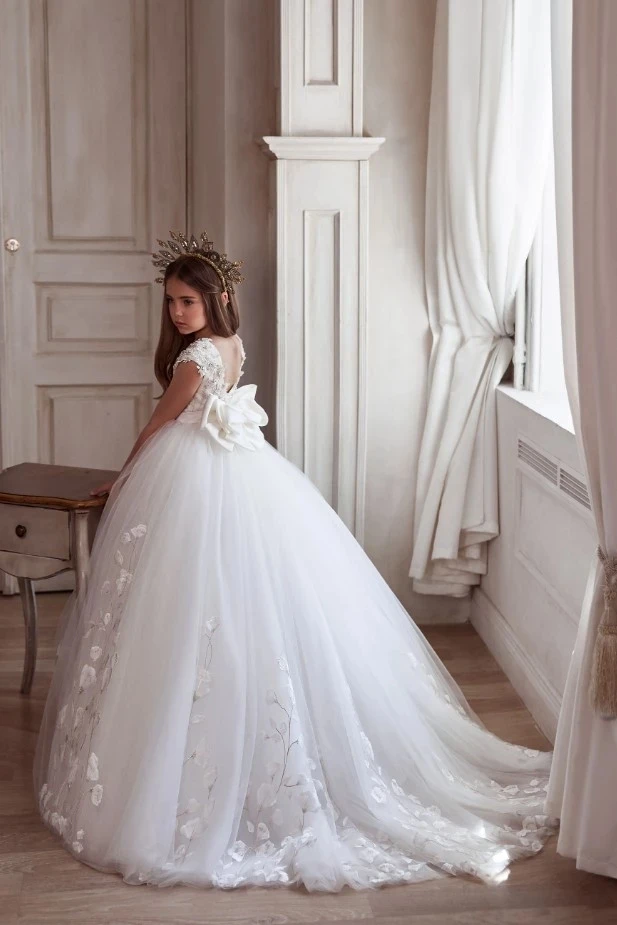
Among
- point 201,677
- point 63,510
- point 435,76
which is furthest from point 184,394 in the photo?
point 435,76

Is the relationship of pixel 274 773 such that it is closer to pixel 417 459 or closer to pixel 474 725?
pixel 474 725

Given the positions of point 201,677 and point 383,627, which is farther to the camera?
point 383,627

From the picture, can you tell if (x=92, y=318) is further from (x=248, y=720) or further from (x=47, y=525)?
(x=248, y=720)

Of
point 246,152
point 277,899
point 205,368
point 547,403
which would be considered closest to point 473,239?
point 547,403

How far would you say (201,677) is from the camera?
2518mm

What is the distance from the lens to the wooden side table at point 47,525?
307 centimetres

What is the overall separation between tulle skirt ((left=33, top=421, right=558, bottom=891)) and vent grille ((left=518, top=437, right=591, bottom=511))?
602 millimetres

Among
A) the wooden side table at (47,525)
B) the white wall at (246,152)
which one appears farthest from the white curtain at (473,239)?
the wooden side table at (47,525)

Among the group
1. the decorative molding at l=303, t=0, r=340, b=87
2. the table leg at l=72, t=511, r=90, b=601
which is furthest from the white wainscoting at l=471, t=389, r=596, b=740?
the table leg at l=72, t=511, r=90, b=601

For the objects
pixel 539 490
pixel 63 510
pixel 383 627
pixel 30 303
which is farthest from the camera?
pixel 30 303

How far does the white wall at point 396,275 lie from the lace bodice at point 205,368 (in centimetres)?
103

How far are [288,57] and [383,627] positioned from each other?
185cm

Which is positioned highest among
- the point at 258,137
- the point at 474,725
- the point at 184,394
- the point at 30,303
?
the point at 258,137

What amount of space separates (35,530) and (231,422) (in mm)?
693
